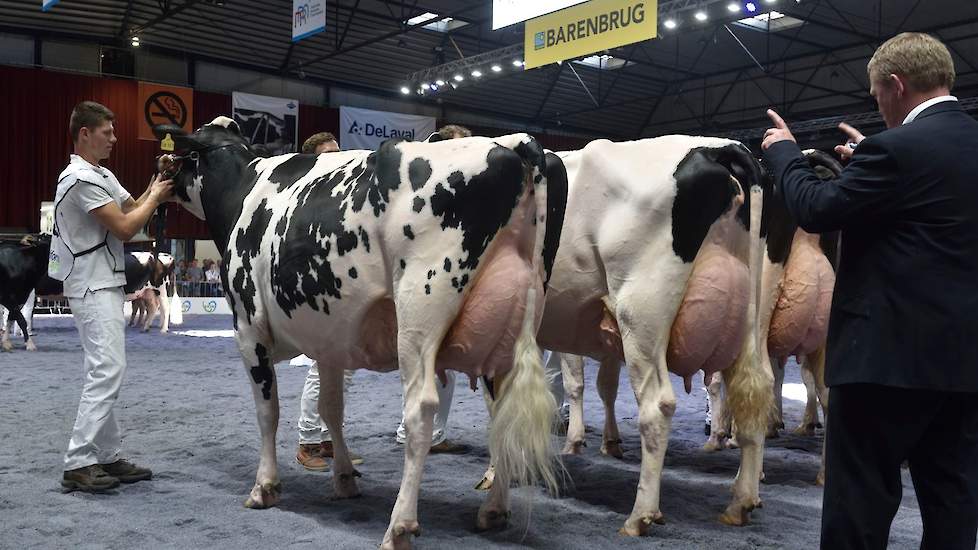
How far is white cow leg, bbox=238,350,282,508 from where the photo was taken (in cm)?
429

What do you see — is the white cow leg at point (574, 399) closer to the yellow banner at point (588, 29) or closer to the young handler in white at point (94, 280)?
the young handler in white at point (94, 280)

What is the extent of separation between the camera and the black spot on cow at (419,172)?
11.9ft

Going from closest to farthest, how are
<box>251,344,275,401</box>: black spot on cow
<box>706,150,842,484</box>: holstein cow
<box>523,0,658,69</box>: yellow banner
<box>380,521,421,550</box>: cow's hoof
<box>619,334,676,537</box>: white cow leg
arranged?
<box>380,521,421,550</box>: cow's hoof < <box>619,334,676,537</box>: white cow leg < <box>251,344,275,401</box>: black spot on cow < <box>706,150,842,484</box>: holstein cow < <box>523,0,658,69</box>: yellow banner

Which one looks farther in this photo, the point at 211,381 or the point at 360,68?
the point at 360,68

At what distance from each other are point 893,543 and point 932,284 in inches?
73.0

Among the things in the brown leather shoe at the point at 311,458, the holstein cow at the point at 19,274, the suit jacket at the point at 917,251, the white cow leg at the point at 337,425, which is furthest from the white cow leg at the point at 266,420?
the holstein cow at the point at 19,274

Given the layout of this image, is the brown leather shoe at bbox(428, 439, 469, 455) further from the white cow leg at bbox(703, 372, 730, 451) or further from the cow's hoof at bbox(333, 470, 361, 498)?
the white cow leg at bbox(703, 372, 730, 451)

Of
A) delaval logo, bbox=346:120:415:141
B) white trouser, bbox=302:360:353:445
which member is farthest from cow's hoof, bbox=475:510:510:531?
delaval logo, bbox=346:120:415:141

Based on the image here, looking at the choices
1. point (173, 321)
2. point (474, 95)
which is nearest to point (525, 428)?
point (173, 321)

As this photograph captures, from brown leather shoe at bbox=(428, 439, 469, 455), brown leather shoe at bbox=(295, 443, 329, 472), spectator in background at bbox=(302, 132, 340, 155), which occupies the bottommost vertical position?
brown leather shoe at bbox=(428, 439, 469, 455)

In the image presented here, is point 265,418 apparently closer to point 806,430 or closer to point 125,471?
point 125,471

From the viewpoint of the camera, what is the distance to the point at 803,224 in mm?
2555

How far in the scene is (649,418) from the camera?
3936 millimetres

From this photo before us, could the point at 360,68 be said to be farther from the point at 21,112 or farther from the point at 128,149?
the point at 21,112
